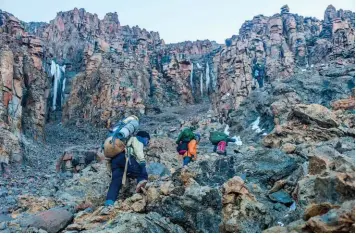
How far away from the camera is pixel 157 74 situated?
50.4 metres

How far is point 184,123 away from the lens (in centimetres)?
→ 3080

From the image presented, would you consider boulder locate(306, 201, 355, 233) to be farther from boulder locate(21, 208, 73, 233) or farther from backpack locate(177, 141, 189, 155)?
backpack locate(177, 141, 189, 155)

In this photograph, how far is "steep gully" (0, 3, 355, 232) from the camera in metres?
5.83

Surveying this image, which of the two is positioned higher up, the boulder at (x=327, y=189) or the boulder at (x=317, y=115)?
the boulder at (x=317, y=115)

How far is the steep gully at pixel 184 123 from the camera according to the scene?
583 centimetres

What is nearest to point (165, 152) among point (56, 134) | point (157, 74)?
point (56, 134)

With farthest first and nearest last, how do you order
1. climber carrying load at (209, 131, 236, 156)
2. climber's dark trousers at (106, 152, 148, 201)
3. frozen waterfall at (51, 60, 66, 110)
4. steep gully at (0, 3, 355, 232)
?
1. frozen waterfall at (51, 60, 66, 110)
2. climber carrying load at (209, 131, 236, 156)
3. climber's dark trousers at (106, 152, 148, 201)
4. steep gully at (0, 3, 355, 232)

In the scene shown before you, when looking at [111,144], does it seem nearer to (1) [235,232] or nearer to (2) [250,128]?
(1) [235,232]

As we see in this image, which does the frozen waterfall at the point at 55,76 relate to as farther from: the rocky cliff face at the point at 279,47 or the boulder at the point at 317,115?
the boulder at the point at 317,115

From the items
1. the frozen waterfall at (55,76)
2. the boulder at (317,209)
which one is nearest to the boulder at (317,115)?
the boulder at (317,209)

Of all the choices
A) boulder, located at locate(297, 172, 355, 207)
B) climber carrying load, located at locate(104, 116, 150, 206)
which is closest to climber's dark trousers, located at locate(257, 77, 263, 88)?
climber carrying load, located at locate(104, 116, 150, 206)

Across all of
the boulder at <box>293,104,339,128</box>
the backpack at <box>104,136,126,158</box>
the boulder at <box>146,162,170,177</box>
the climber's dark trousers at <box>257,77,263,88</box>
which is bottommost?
the boulder at <box>146,162,170,177</box>

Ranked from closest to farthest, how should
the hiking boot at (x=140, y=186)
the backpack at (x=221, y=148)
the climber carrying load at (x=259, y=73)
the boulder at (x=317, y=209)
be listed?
the boulder at (x=317, y=209), the hiking boot at (x=140, y=186), the backpack at (x=221, y=148), the climber carrying load at (x=259, y=73)

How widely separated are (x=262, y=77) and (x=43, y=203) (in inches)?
1257
